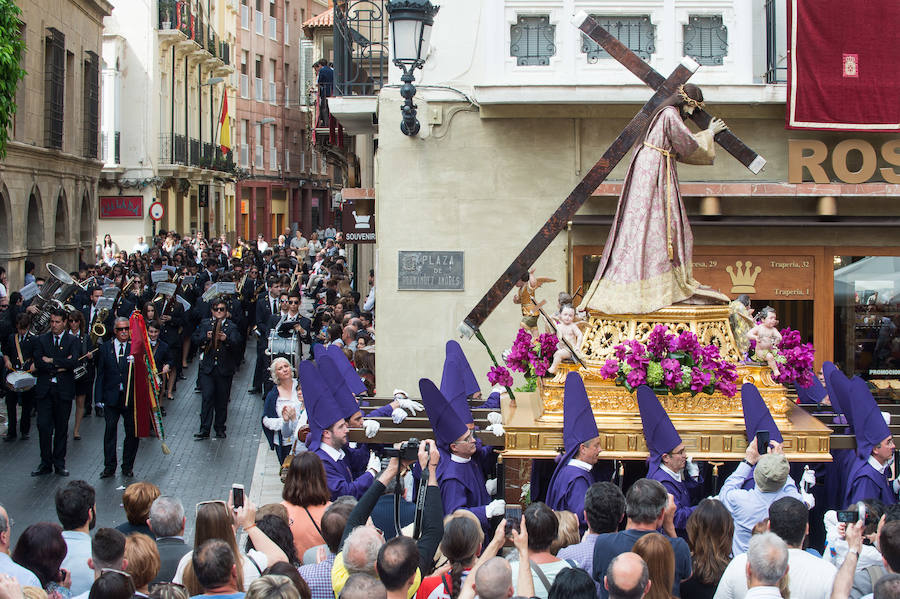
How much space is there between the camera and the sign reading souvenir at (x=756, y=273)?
536 inches

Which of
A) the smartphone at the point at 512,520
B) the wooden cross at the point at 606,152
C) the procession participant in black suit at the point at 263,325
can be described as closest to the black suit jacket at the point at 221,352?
the procession participant in black suit at the point at 263,325

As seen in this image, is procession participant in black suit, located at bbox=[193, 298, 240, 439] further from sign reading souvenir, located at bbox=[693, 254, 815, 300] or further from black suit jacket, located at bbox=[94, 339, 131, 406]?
sign reading souvenir, located at bbox=[693, 254, 815, 300]

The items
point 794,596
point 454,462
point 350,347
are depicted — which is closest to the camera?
point 794,596

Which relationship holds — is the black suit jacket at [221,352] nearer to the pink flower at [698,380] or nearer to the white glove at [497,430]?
the white glove at [497,430]

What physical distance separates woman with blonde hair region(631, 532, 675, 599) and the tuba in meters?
10.4

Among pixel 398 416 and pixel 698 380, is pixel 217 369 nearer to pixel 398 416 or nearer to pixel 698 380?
pixel 398 416

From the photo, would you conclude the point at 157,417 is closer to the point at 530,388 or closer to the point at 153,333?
the point at 153,333

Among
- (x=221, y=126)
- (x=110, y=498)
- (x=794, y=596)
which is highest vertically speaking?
(x=221, y=126)

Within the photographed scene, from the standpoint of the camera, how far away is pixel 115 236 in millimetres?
39062

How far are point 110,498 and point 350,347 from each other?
11.4 feet

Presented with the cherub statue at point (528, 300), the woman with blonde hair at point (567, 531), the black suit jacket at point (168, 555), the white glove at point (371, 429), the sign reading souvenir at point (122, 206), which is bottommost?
the black suit jacket at point (168, 555)

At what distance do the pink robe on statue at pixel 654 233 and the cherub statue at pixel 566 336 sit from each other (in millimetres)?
247

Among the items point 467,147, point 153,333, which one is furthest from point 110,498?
point 467,147

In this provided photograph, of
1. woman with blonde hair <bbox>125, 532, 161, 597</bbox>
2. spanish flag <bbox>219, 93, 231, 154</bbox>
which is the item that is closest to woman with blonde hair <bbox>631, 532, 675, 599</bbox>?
woman with blonde hair <bbox>125, 532, 161, 597</bbox>
